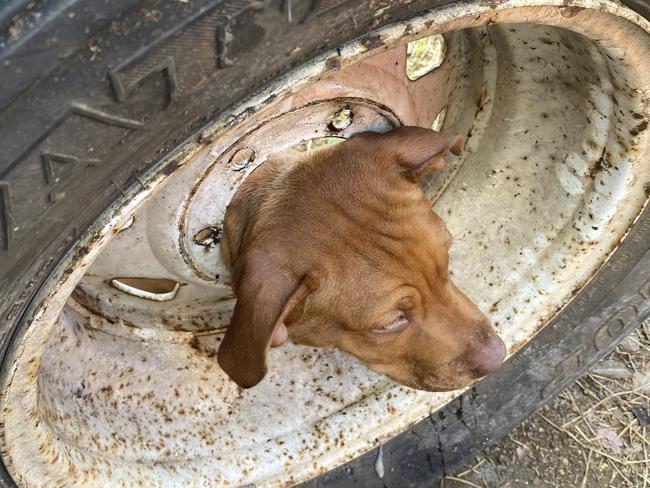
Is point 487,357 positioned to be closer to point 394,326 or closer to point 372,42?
point 394,326

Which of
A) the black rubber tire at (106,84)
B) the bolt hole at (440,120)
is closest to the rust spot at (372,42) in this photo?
the black rubber tire at (106,84)

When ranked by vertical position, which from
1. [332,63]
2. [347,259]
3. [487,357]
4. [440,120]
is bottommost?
[487,357]

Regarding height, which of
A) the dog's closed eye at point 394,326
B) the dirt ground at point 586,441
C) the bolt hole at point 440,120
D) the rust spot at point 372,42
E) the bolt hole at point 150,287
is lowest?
the dirt ground at point 586,441

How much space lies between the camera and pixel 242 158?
2.22 m

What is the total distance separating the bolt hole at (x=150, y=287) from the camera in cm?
261

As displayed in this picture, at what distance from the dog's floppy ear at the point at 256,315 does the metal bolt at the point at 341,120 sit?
436 mm

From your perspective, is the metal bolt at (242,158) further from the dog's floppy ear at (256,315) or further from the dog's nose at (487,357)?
the dog's nose at (487,357)

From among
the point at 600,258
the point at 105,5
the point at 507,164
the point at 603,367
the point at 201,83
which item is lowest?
the point at 603,367

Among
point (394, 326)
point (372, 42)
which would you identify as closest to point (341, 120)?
point (394, 326)

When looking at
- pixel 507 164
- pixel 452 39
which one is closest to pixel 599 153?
pixel 507 164

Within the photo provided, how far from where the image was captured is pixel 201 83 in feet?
4.67

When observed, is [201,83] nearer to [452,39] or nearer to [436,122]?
[452,39]

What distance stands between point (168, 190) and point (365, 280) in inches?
21.3

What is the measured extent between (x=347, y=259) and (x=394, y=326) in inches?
11.4
